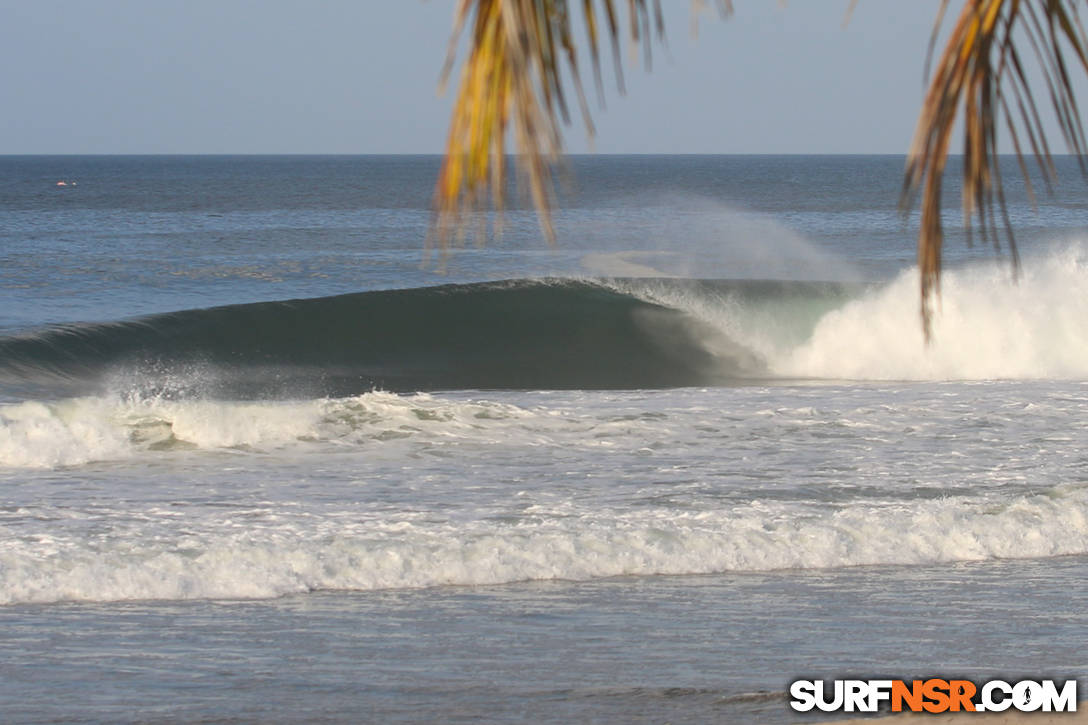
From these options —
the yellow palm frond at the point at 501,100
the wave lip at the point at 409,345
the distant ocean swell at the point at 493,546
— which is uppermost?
the yellow palm frond at the point at 501,100

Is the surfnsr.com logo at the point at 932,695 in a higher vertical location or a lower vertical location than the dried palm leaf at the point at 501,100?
lower

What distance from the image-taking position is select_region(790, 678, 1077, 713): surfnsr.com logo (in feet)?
14.1

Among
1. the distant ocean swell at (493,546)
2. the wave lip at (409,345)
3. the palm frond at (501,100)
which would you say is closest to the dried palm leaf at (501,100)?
the palm frond at (501,100)

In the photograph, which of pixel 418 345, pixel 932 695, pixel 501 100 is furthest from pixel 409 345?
pixel 501 100

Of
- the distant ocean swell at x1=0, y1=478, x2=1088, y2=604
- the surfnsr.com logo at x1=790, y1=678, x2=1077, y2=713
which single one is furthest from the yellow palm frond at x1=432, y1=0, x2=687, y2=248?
the distant ocean swell at x1=0, y1=478, x2=1088, y2=604

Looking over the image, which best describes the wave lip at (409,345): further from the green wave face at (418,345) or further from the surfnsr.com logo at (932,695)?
the surfnsr.com logo at (932,695)

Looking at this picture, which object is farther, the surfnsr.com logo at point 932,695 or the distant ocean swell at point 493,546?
the distant ocean swell at point 493,546

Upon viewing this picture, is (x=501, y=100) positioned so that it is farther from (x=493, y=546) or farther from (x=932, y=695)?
(x=493, y=546)

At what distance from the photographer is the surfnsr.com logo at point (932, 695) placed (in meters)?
4.30

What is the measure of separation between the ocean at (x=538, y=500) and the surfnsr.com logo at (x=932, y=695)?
0.12 meters

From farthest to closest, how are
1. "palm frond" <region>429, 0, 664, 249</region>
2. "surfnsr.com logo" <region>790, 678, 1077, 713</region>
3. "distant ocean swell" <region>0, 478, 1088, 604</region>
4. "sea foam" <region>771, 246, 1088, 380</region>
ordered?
1. "sea foam" <region>771, 246, 1088, 380</region>
2. "distant ocean swell" <region>0, 478, 1088, 604</region>
3. "surfnsr.com logo" <region>790, 678, 1077, 713</region>
4. "palm frond" <region>429, 0, 664, 249</region>

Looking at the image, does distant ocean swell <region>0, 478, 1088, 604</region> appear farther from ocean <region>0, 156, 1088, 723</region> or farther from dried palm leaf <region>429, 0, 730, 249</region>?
dried palm leaf <region>429, 0, 730, 249</region>

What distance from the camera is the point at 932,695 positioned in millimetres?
4512

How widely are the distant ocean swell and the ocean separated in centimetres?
2
